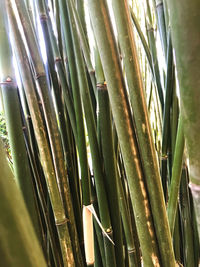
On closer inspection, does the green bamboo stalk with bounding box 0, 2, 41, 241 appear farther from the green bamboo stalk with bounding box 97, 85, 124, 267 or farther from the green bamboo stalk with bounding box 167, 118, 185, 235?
the green bamboo stalk with bounding box 167, 118, 185, 235

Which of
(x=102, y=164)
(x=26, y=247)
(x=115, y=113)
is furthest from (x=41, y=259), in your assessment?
(x=102, y=164)

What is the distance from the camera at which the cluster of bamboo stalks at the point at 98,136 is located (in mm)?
148

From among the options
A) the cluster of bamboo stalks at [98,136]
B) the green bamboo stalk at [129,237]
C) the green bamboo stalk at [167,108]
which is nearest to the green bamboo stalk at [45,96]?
the cluster of bamboo stalks at [98,136]

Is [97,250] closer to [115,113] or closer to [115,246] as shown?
[115,246]

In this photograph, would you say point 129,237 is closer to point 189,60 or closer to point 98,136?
point 98,136

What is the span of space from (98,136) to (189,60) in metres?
0.28

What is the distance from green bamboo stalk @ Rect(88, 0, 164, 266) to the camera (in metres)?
0.26

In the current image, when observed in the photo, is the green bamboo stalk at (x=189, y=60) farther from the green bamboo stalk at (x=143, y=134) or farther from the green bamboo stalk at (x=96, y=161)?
the green bamboo stalk at (x=96, y=161)

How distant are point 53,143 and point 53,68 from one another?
17 centimetres

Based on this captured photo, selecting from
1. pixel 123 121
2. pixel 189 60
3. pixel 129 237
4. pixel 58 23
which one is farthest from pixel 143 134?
pixel 58 23

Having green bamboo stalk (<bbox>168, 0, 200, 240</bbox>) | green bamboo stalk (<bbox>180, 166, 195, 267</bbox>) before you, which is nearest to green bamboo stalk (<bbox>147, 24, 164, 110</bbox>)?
green bamboo stalk (<bbox>180, 166, 195, 267</bbox>)

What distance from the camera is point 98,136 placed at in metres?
0.42

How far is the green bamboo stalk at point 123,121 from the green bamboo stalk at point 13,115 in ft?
0.36

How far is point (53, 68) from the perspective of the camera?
0.50 meters
